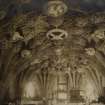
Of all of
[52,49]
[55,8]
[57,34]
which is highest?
[55,8]

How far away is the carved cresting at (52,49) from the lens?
1593 cm

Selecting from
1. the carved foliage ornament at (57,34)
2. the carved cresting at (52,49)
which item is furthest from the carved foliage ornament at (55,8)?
the carved foliage ornament at (57,34)

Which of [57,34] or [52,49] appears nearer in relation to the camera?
[57,34]

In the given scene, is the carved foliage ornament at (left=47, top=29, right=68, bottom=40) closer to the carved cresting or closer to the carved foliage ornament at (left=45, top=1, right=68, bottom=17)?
the carved cresting

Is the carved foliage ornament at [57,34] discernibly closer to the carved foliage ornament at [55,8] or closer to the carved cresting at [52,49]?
the carved cresting at [52,49]

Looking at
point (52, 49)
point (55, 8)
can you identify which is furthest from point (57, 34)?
point (55, 8)

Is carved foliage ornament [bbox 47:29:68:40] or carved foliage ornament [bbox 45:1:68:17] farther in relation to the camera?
carved foliage ornament [bbox 47:29:68:40]

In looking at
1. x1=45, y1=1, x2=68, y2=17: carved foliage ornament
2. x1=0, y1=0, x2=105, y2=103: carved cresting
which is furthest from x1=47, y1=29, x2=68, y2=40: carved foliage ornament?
x1=45, y1=1, x2=68, y2=17: carved foliage ornament

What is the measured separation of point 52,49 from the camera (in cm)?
1816

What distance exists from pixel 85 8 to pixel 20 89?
6.37m

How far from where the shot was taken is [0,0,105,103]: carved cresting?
15930mm

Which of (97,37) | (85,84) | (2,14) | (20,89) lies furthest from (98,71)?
(2,14)

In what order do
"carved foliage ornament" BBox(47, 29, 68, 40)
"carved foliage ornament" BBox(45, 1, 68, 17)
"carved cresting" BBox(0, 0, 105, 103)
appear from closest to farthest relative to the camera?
"carved foliage ornament" BBox(45, 1, 68, 17) → "carved cresting" BBox(0, 0, 105, 103) → "carved foliage ornament" BBox(47, 29, 68, 40)

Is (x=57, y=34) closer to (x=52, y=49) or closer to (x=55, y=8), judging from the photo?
(x=52, y=49)
